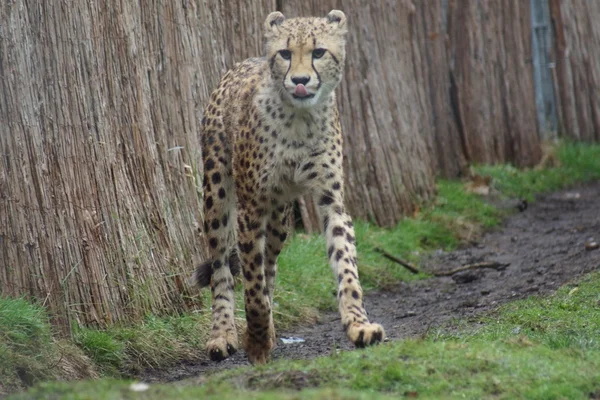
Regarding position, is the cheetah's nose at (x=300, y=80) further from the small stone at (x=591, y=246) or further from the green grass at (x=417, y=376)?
the small stone at (x=591, y=246)

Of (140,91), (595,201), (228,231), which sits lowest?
(595,201)

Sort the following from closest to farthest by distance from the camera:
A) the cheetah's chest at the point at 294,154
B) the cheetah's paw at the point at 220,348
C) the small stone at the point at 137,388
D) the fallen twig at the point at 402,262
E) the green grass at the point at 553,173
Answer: the small stone at the point at 137,388 < the cheetah's chest at the point at 294,154 < the cheetah's paw at the point at 220,348 < the fallen twig at the point at 402,262 < the green grass at the point at 553,173

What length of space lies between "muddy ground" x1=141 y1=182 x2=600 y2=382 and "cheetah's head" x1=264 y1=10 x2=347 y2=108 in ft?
4.15

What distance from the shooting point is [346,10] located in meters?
9.01

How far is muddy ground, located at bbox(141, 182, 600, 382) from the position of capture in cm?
638

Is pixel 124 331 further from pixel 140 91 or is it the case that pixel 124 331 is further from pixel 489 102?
pixel 489 102

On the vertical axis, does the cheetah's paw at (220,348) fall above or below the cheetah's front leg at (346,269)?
below

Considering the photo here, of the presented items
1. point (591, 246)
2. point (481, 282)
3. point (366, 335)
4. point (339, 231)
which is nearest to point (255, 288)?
point (339, 231)

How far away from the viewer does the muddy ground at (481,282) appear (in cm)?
638

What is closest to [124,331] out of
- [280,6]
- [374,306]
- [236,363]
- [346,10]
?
[236,363]

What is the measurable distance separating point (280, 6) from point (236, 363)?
125 inches

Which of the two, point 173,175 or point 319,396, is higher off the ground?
point 173,175

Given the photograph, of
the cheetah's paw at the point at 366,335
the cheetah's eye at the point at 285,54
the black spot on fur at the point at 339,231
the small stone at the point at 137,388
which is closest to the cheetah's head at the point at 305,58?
the cheetah's eye at the point at 285,54

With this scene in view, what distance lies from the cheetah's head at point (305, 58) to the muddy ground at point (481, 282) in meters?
1.27
